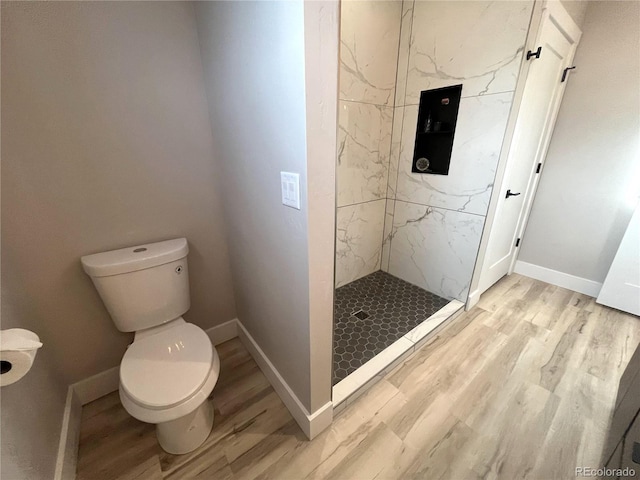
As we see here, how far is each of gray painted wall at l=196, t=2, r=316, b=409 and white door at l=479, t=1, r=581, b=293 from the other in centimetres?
160

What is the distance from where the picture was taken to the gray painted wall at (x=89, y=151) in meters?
0.93

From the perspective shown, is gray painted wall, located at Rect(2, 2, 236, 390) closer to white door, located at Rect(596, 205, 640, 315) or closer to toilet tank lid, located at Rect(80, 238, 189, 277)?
toilet tank lid, located at Rect(80, 238, 189, 277)

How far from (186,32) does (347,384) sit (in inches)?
76.4

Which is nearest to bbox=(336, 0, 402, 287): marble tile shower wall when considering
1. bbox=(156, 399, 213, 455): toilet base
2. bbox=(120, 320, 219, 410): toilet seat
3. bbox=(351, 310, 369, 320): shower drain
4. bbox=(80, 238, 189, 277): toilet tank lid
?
bbox=(351, 310, 369, 320): shower drain

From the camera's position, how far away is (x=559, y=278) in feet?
7.68

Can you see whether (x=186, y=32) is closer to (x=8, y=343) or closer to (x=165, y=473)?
(x=8, y=343)

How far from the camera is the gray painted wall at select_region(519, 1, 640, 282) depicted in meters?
1.77

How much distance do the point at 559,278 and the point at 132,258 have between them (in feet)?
11.1

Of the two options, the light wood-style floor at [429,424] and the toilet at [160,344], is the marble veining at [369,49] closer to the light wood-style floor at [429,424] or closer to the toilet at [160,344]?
the toilet at [160,344]

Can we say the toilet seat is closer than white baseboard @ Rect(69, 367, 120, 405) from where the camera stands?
Yes

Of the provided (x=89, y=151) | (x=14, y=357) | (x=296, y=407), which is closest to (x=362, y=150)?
(x=89, y=151)

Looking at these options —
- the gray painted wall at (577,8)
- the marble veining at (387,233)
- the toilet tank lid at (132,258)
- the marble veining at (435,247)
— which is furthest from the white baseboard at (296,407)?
the gray painted wall at (577,8)

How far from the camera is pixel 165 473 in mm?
1046

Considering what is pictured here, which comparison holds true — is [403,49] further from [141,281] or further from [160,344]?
[160,344]
